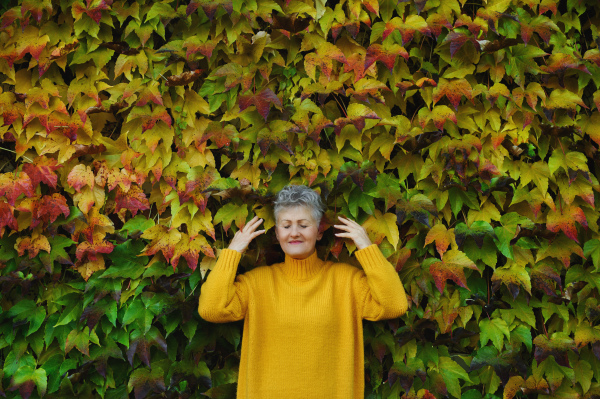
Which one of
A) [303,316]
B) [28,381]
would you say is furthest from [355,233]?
[28,381]

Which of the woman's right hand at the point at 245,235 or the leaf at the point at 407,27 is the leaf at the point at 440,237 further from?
the leaf at the point at 407,27

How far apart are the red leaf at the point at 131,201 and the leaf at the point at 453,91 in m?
1.55

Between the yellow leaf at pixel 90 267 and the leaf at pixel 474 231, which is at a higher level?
→ the leaf at pixel 474 231

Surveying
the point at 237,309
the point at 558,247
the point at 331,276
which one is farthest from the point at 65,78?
the point at 558,247

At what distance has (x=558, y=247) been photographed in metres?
2.40

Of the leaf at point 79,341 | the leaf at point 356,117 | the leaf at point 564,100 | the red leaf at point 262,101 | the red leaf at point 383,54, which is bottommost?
the leaf at point 79,341

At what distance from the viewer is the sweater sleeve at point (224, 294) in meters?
2.04

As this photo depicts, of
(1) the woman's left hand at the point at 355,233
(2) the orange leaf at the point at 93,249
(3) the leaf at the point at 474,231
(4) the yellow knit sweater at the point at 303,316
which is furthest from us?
(2) the orange leaf at the point at 93,249

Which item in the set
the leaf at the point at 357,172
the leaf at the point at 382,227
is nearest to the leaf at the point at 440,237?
the leaf at the point at 382,227

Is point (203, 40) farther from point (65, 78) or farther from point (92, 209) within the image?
point (92, 209)

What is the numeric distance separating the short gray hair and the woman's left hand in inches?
4.6

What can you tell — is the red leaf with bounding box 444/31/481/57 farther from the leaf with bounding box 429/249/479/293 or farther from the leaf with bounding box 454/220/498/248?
the leaf with bounding box 429/249/479/293

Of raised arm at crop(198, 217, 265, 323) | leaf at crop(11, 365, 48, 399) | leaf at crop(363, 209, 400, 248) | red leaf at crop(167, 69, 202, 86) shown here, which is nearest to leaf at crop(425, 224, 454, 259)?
leaf at crop(363, 209, 400, 248)

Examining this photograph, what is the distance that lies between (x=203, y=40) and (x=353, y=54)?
76 centimetres
